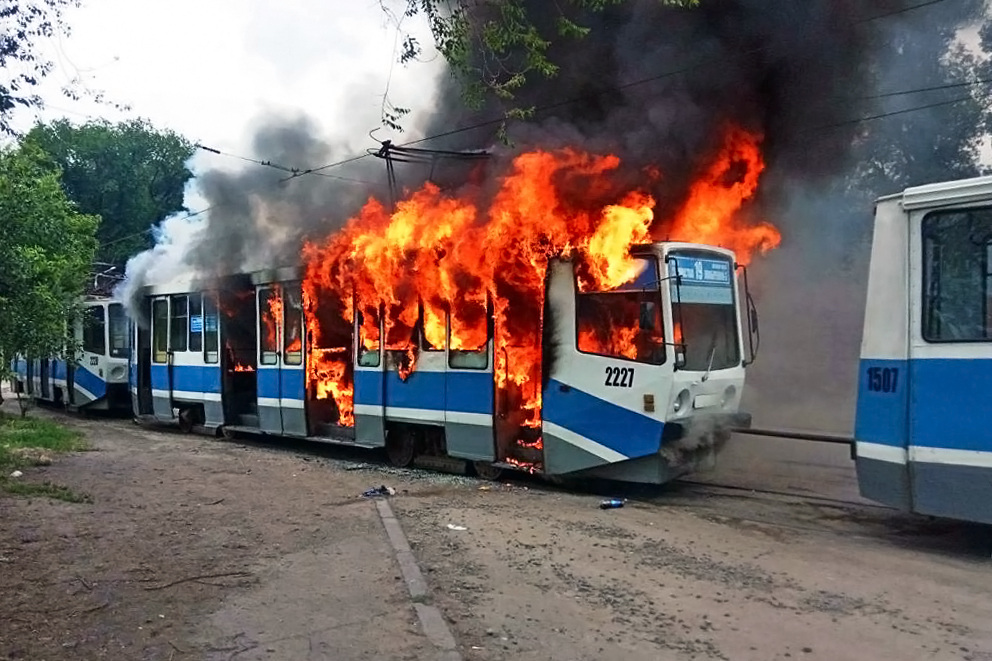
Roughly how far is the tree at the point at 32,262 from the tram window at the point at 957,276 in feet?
31.8

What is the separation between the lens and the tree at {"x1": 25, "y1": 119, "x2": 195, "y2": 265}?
3644cm

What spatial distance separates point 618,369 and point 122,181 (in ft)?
112

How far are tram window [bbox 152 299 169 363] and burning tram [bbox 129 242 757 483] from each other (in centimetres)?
368

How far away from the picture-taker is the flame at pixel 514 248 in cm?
972

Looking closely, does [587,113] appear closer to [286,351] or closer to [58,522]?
[286,351]

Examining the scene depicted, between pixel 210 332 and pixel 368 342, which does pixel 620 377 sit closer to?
pixel 368 342

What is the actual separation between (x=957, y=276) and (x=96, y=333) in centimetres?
1947

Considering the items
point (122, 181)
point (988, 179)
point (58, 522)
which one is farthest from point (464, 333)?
point (122, 181)

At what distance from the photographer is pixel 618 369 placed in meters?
9.40

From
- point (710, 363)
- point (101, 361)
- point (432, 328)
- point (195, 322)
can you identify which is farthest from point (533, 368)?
point (101, 361)

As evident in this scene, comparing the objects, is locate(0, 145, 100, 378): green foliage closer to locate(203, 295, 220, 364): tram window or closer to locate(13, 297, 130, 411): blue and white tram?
locate(203, 295, 220, 364): tram window

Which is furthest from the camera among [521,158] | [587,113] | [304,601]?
[587,113]

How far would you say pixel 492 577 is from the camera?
636cm

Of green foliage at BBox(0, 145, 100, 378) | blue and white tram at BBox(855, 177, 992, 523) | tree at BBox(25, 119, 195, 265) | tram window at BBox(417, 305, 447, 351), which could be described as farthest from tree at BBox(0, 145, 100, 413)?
tree at BBox(25, 119, 195, 265)
